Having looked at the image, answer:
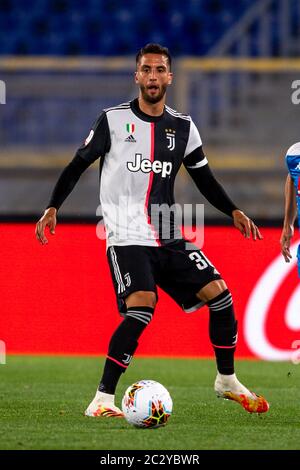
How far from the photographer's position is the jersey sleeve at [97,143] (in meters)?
6.64

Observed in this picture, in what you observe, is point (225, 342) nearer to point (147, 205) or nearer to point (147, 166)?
point (147, 205)

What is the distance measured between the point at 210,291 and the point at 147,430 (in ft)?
3.32

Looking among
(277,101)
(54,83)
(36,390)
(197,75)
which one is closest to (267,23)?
(277,101)

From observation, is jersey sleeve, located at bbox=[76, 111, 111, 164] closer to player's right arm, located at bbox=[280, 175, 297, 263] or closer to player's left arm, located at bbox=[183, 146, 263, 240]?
player's left arm, located at bbox=[183, 146, 263, 240]

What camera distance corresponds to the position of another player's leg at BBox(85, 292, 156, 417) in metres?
6.43

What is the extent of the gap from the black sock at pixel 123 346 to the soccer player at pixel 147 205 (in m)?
0.05

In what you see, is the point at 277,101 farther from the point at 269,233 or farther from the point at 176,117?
the point at 176,117

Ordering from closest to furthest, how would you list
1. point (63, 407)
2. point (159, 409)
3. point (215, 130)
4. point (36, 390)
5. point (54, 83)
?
point (159, 409), point (63, 407), point (36, 390), point (54, 83), point (215, 130)

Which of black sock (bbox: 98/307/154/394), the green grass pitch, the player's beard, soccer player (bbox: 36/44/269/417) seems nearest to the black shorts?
soccer player (bbox: 36/44/269/417)

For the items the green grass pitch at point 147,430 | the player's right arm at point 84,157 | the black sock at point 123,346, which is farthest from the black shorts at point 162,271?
the green grass pitch at point 147,430

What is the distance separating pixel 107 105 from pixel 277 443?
6623 mm

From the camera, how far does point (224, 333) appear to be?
6816 millimetres

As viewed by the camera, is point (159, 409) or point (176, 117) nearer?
point (159, 409)

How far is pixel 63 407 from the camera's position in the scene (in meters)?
7.13
